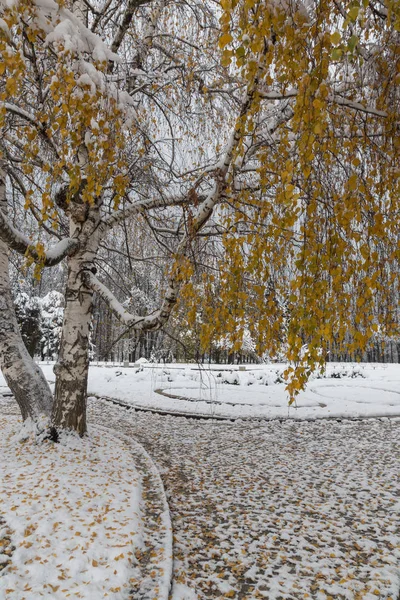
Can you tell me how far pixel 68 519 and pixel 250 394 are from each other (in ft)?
34.3

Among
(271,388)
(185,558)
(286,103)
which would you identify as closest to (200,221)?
(286,103)

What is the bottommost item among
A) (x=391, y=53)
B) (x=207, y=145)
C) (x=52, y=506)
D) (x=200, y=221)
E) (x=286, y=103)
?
(x=52, y=506)

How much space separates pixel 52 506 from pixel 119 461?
5.82 ft

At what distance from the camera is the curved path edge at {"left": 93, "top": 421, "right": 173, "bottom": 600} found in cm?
278

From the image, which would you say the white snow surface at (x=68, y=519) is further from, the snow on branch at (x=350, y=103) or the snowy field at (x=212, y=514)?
the snow on branch at (x=350, y=103)

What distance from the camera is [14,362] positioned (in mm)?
5805

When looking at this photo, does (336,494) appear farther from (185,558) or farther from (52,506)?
(52,506)

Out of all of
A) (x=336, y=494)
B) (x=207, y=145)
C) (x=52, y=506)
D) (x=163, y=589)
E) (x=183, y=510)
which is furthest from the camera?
(x=207, y=145)

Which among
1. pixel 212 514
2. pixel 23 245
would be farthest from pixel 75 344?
pixel 212 514

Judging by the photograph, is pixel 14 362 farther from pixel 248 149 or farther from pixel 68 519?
pixel 248 149

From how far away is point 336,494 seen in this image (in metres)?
4.98

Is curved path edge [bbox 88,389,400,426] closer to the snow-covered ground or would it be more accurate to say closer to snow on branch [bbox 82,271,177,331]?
the snow-covered ground

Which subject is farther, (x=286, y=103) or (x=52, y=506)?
(x=286, y=103)

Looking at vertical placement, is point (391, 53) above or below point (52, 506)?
above
